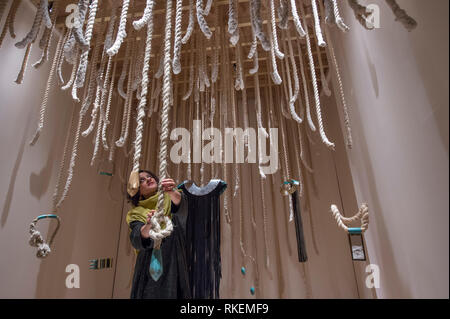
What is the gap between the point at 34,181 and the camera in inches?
40.2

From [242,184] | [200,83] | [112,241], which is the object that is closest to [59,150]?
[112,241]

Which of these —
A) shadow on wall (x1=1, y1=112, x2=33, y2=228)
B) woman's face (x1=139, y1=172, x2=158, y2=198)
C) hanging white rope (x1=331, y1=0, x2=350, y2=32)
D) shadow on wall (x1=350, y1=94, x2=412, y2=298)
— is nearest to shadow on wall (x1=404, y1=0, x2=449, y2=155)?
hanging white rope (x1=331, y1=0, x2=350, y2=32)

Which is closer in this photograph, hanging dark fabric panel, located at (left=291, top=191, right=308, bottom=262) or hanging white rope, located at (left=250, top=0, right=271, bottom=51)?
hanging white rope, located at (left=250, top=0, right=271, bottom=51)

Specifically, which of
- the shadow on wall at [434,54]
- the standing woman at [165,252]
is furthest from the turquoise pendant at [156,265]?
the shadow on wall at [434,54]

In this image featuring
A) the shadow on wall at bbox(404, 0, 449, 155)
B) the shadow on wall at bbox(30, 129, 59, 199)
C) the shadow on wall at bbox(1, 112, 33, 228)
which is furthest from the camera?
the shadow on wall at bbox(30, 129, 59, 199)

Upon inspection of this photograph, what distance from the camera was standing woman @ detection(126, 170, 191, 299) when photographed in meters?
0.71

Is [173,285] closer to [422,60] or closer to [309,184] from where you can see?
[422,60]

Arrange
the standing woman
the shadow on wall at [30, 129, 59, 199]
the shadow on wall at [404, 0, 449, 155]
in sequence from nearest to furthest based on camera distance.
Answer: the shadow on wall at [404, 0, 449, 155] → the standing woman → the shadow on wall at [30, 129, 59, 199]

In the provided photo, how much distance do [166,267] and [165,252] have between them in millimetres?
46

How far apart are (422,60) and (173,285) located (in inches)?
32.6

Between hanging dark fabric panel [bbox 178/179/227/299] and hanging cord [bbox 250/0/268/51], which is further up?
hanging cord [bbox 250/0/268/51]

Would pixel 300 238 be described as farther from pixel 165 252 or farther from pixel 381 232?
pixel 165 252

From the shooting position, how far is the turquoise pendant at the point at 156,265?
72cm

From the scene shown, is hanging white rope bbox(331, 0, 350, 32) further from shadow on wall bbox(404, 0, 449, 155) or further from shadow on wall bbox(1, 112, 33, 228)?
shadow on wall bbox(1, 112, 33, 228)
